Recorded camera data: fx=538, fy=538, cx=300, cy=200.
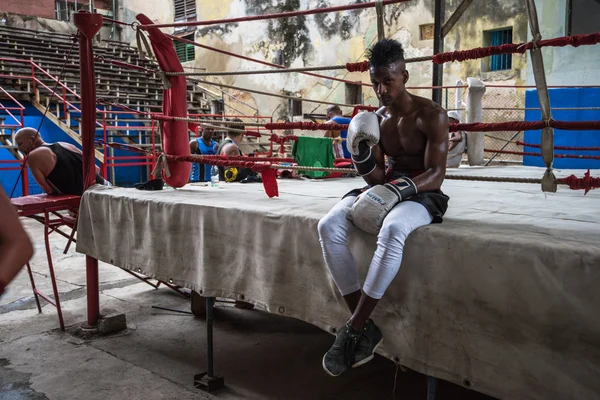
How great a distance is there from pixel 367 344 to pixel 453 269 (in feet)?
1.36

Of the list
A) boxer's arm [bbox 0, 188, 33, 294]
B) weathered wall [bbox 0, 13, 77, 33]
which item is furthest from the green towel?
weathered wall [bbox 0, 13, 77, 33]

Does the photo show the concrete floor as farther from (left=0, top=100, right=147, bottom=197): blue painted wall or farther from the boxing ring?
(left=0, top=100, right=147, bottom=197): blue painted wall

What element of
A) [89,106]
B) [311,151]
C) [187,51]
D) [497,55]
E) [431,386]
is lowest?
[431,386]

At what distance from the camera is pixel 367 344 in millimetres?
1933

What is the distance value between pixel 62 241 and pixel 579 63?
8383mm

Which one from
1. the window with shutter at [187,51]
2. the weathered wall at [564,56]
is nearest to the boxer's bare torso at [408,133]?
the weathered wall at [564,56]

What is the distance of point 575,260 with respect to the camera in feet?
5.11

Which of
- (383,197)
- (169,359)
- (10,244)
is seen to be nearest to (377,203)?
(383,197)

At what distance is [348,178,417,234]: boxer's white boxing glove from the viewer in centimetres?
197

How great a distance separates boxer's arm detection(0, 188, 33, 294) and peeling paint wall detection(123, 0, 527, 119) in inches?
408

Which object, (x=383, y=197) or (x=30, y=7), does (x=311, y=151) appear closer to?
(x=383, y=197)

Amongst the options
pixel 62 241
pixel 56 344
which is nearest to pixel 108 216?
pixel 56 344

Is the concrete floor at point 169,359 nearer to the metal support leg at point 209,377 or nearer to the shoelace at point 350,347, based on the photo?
the metal support leg at point 209,377

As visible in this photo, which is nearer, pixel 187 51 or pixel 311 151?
pixel 311 151
